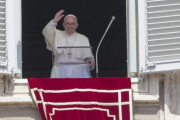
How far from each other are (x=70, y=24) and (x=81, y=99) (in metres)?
1.19

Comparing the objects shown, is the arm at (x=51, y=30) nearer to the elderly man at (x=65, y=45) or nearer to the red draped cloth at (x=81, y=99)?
the elderly man at (x=65, y=45)

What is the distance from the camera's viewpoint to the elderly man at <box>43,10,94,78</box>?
50.0 feet

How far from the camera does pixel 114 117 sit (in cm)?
1473

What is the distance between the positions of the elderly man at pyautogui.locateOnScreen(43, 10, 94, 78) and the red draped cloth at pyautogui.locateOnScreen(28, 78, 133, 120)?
430mm

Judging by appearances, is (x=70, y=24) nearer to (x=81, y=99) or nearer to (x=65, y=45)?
(x=65, y=45)

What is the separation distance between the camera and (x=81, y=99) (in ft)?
48.3

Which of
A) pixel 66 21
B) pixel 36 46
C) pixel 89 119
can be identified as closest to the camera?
pixel 89 119

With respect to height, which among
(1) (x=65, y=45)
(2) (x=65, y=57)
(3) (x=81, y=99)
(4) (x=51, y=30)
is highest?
(4) (x=51, y=30)

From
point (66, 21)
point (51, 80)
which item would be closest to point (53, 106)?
point (51, 80)

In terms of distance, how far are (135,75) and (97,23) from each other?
258 centimetres

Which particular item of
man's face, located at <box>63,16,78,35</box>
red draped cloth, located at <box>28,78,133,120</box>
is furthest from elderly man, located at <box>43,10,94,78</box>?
red draped cloth, located at <box>28,78,133,120</box>

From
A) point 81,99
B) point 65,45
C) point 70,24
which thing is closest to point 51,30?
point 65,45

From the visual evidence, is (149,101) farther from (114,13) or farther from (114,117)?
(114,13)

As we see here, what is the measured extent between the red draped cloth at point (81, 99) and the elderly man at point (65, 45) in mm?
430
